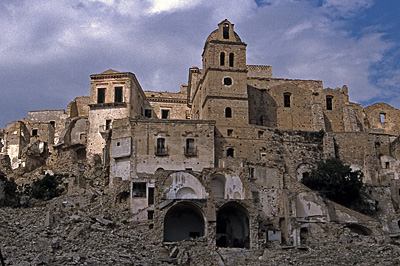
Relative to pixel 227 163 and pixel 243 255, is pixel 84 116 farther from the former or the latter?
pixel 243 255

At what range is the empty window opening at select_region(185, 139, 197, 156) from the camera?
45.2m

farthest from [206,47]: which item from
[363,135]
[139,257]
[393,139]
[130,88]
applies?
[139,257]

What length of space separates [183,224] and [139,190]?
181 inches

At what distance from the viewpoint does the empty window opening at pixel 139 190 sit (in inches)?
1647

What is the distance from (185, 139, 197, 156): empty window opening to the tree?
9495mm

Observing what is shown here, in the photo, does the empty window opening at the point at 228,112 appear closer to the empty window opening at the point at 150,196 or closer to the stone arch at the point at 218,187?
the stone arch at the point at 218,187

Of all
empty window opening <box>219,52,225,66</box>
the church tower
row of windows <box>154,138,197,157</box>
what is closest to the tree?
the church tower

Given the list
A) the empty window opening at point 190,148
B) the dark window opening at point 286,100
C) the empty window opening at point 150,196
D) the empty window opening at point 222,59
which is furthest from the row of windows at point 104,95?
the dark window opening at point 286,100

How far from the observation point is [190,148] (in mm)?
45562

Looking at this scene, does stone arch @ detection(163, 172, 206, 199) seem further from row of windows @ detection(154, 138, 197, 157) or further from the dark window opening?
the dark window opening

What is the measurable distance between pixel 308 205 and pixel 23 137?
32034 millimetres

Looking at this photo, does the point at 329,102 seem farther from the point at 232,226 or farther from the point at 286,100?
the point at 232,226

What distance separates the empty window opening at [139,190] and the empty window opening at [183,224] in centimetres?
339

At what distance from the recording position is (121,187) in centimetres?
4241
